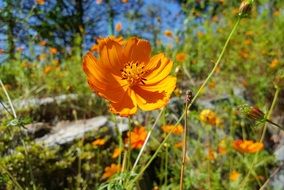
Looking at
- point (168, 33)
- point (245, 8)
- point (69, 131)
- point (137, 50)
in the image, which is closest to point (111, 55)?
point (137, 50)

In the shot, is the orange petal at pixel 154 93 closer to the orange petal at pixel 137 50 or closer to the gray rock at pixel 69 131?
the orange petal at pixel 137 50

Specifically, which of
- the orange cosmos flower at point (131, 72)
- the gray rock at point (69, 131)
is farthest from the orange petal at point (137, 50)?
the gray rock at point (69, 131)

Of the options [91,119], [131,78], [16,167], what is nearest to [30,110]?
[91,119]

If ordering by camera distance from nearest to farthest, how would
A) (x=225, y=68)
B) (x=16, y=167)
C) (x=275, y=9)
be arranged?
(x=16, y=167), (x=225, y=68), (x=275, y=9)

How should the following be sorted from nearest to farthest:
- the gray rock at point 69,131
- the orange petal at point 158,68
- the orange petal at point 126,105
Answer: the orange petal at point 126,105 < the orange petal at point 158,68 < the gray rock at point 69,131

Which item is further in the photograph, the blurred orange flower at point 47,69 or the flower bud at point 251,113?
the blurred orange flower at point 47,69

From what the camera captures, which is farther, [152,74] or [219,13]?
[219,13]

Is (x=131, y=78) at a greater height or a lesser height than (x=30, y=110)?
greater

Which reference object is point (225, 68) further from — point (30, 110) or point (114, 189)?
point (114, 189)
